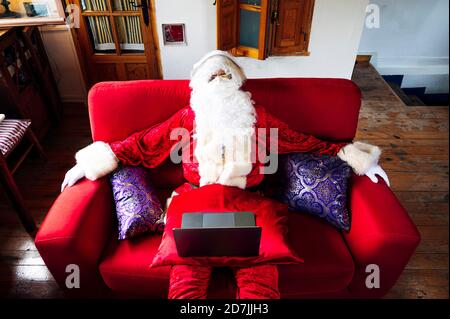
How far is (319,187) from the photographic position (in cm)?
159

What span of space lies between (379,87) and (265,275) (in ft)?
9.49

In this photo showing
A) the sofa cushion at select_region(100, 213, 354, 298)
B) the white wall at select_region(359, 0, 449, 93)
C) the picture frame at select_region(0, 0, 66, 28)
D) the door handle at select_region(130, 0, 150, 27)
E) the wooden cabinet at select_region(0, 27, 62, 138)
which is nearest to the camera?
the sofa cushion at select_region(100, 213, 354, 298)

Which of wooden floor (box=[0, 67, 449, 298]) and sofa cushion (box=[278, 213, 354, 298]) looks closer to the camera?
sofa cushion (box=[278, 213, 354, 298])

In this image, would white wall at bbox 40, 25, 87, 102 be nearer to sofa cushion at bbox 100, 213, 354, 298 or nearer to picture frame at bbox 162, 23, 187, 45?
picture frame at bbox 162, 23, 187, 45

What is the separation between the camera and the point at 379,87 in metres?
3.58

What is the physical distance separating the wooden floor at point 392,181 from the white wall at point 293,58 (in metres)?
0.57

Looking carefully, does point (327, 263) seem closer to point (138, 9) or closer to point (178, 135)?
point (178, 135)

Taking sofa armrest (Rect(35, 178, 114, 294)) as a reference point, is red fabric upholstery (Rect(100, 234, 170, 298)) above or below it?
below

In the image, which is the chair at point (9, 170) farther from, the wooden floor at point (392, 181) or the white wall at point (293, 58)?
the white wall at point (293, 58)

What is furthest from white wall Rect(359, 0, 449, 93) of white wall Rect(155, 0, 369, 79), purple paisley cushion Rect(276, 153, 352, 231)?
purple paisley cushion Rect(276, 153, 352, 231)

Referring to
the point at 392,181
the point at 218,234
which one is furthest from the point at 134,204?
the point at 392,181

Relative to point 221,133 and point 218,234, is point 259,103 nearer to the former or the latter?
point 221,133

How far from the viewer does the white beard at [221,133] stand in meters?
1.63

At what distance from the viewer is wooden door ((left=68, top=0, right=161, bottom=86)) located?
9.66 feet
